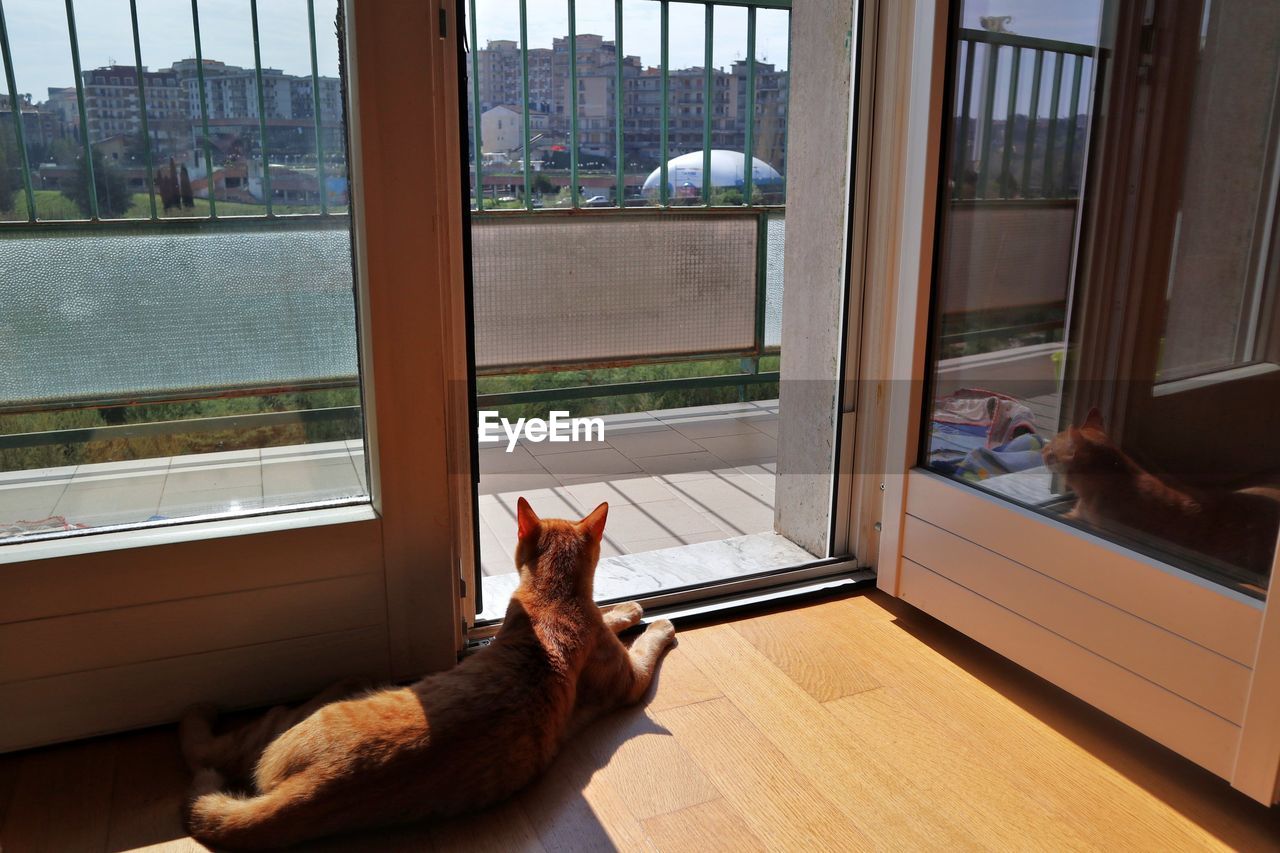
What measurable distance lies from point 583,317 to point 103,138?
221 cm

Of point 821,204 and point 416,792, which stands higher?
point 821,204

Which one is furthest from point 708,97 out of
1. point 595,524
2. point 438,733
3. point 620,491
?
point 438,733

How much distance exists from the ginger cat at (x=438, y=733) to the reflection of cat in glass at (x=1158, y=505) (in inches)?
36.6

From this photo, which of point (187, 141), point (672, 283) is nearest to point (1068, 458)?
point (187, 141)

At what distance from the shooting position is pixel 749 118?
412cm

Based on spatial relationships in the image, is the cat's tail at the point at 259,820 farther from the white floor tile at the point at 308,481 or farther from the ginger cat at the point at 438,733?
the white floor tile at the point at 308,481

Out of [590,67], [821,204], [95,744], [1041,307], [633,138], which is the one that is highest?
[590,67]

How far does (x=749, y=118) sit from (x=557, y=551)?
2.88 m

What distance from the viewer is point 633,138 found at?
4.02 metres

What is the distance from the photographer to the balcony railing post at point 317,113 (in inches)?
65.8

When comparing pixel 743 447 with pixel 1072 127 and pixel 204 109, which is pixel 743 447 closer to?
pixel 1072 127

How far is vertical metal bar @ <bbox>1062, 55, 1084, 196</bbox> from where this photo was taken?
1750 mm

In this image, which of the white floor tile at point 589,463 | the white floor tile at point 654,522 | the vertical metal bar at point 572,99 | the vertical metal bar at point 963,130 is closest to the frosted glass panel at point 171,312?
the white floor tile at point 654,522

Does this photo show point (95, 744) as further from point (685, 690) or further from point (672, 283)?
point (672, 283)
